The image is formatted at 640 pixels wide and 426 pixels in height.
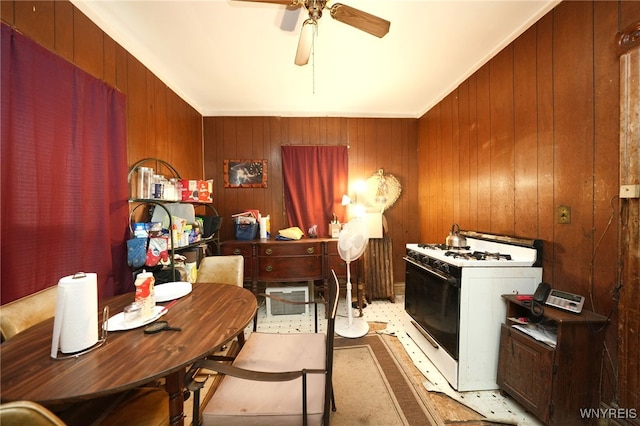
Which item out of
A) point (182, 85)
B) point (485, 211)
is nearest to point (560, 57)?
point (485, 211)

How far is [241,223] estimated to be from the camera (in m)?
3.00

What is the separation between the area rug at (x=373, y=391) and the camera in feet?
4.78

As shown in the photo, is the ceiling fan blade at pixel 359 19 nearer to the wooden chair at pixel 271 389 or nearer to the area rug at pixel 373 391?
the wooden chair at pixel 271 389

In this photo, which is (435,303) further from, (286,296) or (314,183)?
(314,183)

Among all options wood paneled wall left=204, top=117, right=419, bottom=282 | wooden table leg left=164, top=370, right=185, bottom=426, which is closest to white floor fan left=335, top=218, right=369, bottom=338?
wood paneled wall left=204, top=117, right=419, bottom=282

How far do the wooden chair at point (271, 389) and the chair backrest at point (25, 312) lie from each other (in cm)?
87

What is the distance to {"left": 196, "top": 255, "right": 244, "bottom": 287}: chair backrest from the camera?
2.03 meters

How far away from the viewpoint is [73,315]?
86 cm

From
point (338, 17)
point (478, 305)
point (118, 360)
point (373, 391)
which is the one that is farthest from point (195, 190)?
point (478, 305)

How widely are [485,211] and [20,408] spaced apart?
2.80 m

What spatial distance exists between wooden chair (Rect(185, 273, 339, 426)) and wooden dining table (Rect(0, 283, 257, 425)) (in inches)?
3.0

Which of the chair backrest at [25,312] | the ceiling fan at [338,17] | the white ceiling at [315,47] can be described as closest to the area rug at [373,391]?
the chair backrest at [25,312]

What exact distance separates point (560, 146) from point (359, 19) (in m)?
1.52

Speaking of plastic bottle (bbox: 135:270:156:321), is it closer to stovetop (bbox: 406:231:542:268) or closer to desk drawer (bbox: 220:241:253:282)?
desk drawer (bbox: 220:241:253:282)
